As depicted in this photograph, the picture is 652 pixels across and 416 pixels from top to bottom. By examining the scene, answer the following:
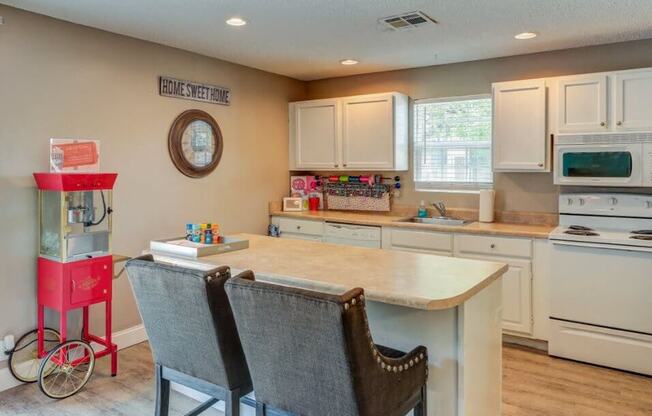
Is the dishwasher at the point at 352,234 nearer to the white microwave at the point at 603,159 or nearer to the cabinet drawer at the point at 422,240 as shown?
the cabinet drawer at the point at 422,240

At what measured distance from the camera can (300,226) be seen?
484cm

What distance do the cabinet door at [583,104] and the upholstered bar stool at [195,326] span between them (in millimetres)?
3035

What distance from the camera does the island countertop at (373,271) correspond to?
177cm

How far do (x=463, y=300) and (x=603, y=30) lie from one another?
2.75 meters

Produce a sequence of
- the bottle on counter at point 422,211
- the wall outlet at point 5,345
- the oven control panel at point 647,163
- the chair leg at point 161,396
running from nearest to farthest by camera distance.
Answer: the chair leg at point 161,396, the wall outlet at point 5,345, the oven control panel at point 647,163, the bottle on counter at point 422,211

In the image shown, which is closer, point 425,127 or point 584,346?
point 584,346

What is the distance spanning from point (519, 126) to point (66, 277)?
11.4 ft

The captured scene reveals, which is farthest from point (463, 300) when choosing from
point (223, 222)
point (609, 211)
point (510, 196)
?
point (223, 222)

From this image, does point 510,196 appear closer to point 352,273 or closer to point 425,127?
point 425,127

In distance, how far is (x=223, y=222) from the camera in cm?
452

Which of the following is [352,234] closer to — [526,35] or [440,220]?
[440,220]

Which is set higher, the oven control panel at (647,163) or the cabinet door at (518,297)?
the oven control panel at (647,163)

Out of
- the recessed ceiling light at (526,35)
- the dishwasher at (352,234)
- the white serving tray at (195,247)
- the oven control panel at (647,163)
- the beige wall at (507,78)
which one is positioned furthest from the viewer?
the dishwasher at (352,234)

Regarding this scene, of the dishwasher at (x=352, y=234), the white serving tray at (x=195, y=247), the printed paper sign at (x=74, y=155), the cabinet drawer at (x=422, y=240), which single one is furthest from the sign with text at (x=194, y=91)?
the cabinet drawer at (x=422, y=240)
